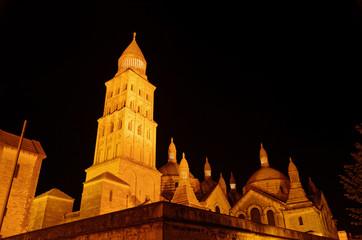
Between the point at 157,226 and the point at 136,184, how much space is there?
2290 centimetres

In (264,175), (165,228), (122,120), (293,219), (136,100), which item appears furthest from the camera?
(264,175)

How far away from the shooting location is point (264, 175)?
4172cm

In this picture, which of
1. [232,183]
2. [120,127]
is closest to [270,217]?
[232,183]

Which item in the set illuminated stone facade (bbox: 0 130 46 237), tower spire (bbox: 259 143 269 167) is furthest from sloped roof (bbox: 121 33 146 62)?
tower spire (bbox: 259 143 269 167)

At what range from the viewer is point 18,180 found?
25219 millimetres

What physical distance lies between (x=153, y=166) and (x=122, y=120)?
7.00 m

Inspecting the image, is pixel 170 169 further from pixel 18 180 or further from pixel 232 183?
pixel 18 180

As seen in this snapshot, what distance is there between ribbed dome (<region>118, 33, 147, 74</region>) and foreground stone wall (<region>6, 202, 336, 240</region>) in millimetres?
30744

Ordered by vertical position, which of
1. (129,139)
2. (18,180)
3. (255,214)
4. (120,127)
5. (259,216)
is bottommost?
(259,216)

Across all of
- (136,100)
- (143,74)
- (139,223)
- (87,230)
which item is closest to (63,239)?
(87,230)

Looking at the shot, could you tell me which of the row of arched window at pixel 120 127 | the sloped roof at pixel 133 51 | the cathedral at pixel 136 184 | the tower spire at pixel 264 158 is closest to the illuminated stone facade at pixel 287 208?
the cathedral at pixel 136 184

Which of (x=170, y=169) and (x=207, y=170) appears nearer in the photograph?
(x=170, y=169)

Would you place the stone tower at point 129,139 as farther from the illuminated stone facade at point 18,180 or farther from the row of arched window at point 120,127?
the illuminated stone facade at point 18,180

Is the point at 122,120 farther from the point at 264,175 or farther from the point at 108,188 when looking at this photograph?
the point at 264,175
